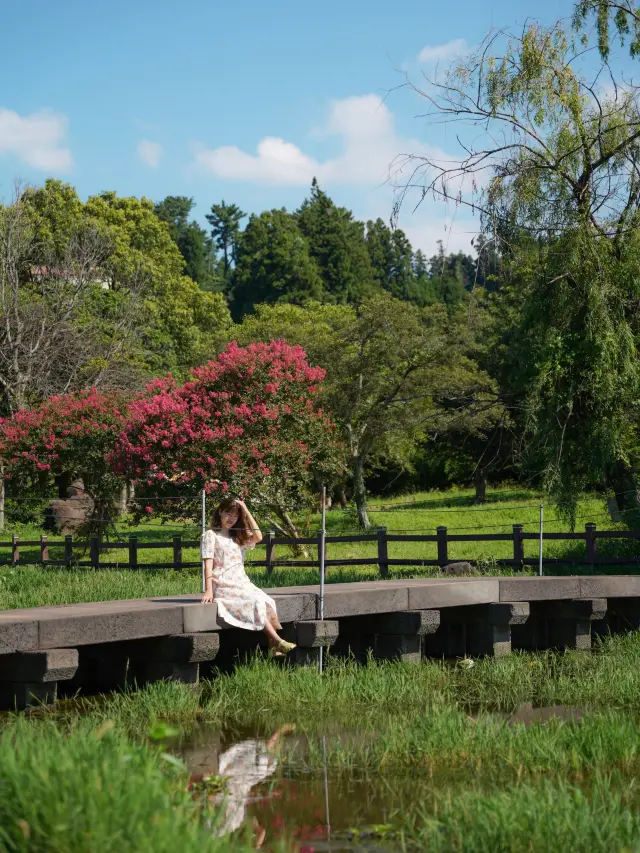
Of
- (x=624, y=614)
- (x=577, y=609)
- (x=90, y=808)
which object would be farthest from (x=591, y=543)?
(x=90, y=808)

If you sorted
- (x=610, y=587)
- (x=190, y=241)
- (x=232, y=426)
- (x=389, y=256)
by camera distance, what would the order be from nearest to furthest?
(x=610, y=587) → (x=232, y=426) → (x=190, y=241) → (x=389, y=256)

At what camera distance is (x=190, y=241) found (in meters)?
89.1

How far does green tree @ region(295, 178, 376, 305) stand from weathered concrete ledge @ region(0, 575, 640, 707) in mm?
63380

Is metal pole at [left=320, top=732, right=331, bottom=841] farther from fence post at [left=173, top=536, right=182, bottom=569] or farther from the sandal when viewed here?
fence post at [left=173, top=536, right=182, bottom=569]

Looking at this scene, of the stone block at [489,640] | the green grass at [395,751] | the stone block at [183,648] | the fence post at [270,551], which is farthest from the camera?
the fence post at [270,551]

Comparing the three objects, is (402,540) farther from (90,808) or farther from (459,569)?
(90,808)

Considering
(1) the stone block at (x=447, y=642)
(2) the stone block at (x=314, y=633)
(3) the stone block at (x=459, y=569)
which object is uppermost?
(2) the stone block at (x=314, y=633)

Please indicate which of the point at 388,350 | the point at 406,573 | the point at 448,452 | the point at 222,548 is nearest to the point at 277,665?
the point at 222,548

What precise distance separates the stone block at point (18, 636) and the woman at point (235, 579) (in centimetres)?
186

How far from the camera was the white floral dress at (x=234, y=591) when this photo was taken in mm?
10555

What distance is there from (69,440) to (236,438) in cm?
676

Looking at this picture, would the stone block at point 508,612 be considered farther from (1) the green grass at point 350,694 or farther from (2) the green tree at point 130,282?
(2) the green tree at point 130,282

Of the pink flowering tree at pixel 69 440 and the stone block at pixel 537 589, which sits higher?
the pink flowering tree at pixel 69 440

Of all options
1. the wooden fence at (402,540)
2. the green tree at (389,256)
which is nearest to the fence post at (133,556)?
the wooden fence at (402,540)
